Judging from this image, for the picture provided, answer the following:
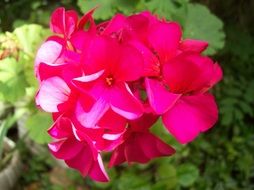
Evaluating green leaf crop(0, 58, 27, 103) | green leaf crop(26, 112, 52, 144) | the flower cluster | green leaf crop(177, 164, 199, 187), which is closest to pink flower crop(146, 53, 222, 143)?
the flower cluster

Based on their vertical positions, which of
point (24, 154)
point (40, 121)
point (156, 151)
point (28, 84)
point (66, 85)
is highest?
point (66, 85)

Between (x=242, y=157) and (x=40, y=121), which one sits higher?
(x=40, y=121)

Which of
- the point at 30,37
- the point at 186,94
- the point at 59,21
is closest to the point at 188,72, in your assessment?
the point at 186,94

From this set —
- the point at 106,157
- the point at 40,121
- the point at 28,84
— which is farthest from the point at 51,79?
the point at 106,157

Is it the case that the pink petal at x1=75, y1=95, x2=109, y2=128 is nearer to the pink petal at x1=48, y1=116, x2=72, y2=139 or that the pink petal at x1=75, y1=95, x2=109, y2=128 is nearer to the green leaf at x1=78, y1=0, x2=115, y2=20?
the pink petal at x1=48, y1=116, x2=72, y2=139

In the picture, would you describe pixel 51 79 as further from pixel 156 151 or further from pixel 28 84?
pixel 28 84

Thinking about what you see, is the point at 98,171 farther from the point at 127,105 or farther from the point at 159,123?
the point at 159,123
